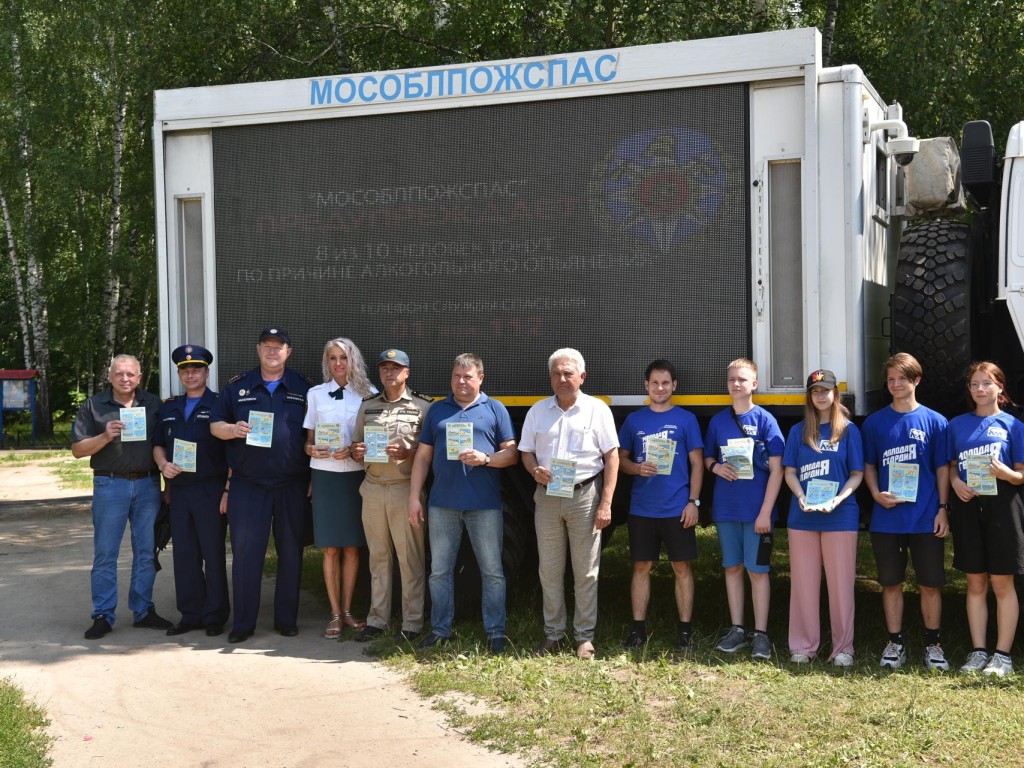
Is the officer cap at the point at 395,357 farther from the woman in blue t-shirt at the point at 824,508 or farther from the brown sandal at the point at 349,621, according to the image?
the woman in blue t-shirt at the point at 824,508

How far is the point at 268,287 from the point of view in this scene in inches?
271

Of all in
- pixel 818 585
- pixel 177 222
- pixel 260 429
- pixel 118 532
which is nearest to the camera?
pixel 818 585

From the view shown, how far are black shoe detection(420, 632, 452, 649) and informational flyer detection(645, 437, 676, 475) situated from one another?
1572mm

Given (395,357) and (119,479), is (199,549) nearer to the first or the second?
(119,479)

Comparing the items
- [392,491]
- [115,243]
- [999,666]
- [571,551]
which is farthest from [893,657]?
[115,243]

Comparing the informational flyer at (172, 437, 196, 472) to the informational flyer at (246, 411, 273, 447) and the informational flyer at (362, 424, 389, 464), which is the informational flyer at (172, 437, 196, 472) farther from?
the informational flyer at (362, 424, 389, 464)

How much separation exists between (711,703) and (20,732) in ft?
10.2

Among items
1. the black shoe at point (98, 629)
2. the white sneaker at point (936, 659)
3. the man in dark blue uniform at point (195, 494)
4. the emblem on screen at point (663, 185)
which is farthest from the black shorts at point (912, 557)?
the black shoe at point (98, 629)

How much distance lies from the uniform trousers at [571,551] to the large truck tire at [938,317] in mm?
1892

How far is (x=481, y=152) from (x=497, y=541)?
2273 mm

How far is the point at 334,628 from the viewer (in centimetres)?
661

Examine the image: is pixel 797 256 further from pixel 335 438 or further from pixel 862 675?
pixel 335 438

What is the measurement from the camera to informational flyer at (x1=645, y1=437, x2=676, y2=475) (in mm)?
5949

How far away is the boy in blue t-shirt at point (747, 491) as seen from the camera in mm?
5840
